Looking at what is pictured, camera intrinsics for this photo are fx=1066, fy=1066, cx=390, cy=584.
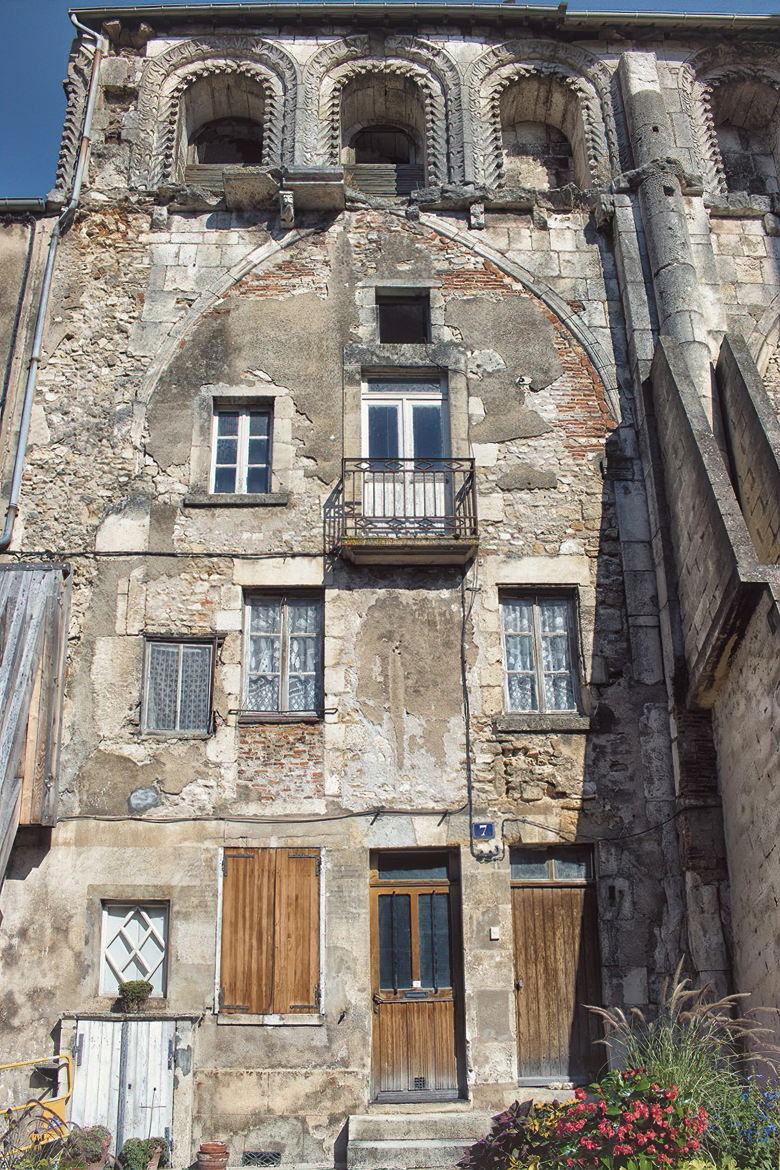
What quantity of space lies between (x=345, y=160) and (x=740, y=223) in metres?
5.30

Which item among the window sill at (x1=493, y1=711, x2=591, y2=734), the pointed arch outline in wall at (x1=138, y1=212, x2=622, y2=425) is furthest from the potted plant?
the pointed arch outline in wall at (x1=138, y1=212, x2=622, y2=425)

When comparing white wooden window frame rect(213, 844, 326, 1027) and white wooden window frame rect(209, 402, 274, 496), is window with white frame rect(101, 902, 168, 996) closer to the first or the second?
white wooden window frame rect(213, 844, 326, 1027)

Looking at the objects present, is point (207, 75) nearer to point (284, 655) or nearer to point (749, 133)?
point (749, 133)

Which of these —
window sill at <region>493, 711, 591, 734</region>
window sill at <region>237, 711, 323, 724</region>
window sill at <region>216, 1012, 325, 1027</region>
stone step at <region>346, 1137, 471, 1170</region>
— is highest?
window sill at <region>237, 711, 323, 724</region>

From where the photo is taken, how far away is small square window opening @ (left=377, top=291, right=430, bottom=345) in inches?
505

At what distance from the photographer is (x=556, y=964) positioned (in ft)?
32.9

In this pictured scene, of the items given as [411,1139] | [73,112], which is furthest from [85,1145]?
[73,112]

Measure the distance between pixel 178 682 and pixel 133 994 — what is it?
2964 millimetres

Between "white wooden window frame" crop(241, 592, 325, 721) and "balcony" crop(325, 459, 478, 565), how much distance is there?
663mm

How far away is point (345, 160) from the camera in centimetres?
1458

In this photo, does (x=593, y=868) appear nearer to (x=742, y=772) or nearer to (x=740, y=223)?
(x=742, y=772)

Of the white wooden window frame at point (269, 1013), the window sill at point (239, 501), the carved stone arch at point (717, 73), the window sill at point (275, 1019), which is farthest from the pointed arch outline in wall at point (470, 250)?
the window sill at point (275, 1019)

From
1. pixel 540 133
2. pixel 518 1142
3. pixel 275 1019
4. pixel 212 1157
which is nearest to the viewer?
pixel 518 1142

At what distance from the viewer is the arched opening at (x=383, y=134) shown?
46.8 ft
